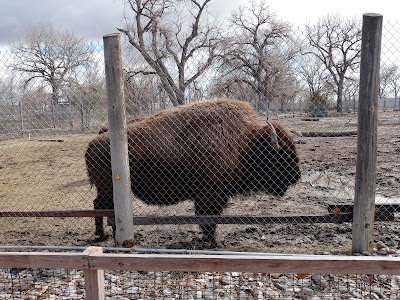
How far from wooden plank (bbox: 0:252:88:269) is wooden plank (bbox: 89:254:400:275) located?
9 cm

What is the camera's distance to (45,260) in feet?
8.87

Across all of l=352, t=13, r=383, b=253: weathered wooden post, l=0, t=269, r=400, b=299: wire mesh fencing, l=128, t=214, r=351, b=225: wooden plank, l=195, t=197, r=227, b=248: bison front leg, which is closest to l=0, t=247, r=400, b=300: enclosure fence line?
l=0, t=269, r=400, b=299: wire mesh fencing

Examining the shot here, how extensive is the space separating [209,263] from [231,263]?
144 millimetres

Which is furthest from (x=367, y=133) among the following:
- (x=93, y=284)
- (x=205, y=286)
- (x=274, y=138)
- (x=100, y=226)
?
(x=100, y=226)

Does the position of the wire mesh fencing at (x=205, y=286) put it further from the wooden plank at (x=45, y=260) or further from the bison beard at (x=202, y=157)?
the bison beard at (x=202, y=157)

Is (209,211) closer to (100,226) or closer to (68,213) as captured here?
(100,226)

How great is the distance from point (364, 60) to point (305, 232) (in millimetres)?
2665

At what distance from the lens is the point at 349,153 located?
1288cm

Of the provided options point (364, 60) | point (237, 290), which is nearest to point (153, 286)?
point (237, 290)

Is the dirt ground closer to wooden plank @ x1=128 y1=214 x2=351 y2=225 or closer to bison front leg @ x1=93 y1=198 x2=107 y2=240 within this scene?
bison front leg @ x1=93 y1=198 x2=107 y2=240

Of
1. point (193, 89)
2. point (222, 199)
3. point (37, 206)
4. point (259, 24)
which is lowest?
point (37, 206)

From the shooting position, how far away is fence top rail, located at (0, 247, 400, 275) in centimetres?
249

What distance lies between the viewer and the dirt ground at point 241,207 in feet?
18.1

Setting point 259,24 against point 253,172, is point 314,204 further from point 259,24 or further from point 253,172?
point 259,24
